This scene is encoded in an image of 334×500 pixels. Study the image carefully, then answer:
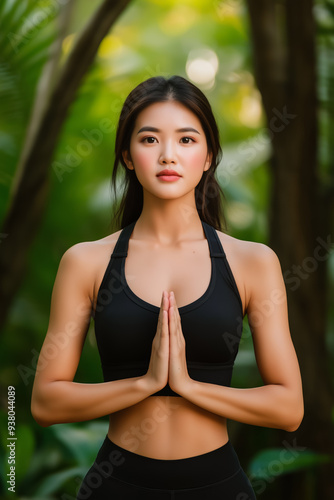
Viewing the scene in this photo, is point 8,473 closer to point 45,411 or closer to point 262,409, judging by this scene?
point 45,411

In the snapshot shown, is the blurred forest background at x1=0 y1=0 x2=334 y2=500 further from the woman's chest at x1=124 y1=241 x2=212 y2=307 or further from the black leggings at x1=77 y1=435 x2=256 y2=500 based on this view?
the black leggings at x1=77 y1=435 x2=256 y2=500

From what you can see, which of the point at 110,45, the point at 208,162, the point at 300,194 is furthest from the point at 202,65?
the point at 208,162

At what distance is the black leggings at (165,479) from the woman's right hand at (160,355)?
15 centimetres

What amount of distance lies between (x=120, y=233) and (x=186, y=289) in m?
0.21

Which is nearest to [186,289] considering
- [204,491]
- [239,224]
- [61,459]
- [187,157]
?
[187,157]

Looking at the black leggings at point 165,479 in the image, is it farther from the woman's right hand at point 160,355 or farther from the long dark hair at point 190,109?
the long dark hair at point 190,109

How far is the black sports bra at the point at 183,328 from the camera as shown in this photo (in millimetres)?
1188

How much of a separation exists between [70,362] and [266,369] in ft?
1.20

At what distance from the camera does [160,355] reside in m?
1.13

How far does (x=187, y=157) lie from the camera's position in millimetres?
1234

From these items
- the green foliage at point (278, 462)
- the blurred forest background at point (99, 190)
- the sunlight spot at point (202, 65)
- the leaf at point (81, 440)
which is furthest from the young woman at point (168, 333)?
the sunlight spot at point (202, 65)

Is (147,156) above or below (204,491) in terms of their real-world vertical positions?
above

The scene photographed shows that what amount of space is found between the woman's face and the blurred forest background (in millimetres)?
873

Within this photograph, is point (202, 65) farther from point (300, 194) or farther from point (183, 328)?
point (183, 328)
